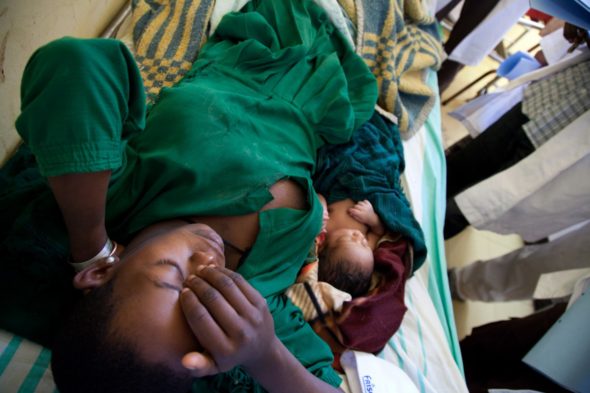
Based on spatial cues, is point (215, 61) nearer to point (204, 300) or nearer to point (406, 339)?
point (204, 300)

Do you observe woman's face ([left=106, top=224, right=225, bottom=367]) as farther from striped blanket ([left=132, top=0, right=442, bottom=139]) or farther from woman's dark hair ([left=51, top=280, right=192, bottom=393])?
striped blanket ([left=132, top=0, right=442, bottom=139])

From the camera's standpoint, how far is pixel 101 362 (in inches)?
18.4

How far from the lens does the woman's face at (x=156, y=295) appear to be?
0.48 meters

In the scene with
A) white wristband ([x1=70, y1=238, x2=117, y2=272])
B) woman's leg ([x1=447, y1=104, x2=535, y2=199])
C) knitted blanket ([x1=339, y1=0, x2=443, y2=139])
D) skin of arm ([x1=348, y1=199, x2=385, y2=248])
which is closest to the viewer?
white wristband ([x1=70, y1=238, x2=117, y2=272])

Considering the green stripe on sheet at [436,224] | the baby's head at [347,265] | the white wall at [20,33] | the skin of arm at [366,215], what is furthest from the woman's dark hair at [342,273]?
the white wall at [20,33]

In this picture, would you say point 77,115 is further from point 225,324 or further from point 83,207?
point 225,324

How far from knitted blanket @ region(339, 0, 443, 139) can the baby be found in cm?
46

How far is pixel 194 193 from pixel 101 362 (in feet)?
1.24

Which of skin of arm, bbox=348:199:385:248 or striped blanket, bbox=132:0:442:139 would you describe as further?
skin of arm, bbox=348:199:385:248

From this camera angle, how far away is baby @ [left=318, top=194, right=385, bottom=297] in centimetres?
112

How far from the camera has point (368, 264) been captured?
114 cm

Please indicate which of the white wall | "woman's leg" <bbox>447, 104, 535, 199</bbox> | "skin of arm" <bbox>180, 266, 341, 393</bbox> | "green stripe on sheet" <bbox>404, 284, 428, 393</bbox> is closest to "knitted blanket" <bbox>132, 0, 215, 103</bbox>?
the white wall

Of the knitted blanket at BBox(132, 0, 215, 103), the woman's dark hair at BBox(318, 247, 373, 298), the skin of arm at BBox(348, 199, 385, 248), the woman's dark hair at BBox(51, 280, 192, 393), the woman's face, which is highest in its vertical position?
the knitted blanket at BBox(132, 0, 215, 103)

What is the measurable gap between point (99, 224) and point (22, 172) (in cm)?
39
